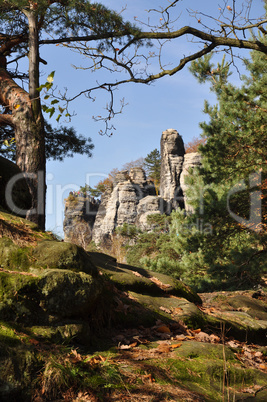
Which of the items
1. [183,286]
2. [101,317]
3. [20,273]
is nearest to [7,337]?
[20,273]

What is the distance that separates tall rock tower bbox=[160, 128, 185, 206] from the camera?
43156mm

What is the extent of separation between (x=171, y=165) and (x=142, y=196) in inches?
241

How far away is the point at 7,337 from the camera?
2613 mm

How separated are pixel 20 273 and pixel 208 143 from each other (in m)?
8.59

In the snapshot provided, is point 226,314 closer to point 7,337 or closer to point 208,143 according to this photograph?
point 7,337

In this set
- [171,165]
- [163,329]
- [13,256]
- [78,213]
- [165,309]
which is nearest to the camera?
[13,256]

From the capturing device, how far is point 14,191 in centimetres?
552

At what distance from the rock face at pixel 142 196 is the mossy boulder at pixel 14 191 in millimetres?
32629

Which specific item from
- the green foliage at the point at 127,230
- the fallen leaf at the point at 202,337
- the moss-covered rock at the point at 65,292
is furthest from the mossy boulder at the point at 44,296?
the green foliage at the point at 127,230

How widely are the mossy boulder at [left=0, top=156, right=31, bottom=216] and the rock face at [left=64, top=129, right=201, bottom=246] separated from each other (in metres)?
32.6

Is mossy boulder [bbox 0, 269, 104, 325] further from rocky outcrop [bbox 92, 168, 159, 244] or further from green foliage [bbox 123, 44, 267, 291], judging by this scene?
rocky outcrop [bbox 92, 168, 159, 244]

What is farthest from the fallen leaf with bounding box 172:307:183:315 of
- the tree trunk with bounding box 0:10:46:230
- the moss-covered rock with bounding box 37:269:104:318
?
the tree trunk with bounding box 0:10:46:230

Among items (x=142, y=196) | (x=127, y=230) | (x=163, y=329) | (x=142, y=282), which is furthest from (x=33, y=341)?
(x=142, y=196)

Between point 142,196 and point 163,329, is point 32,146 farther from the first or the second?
point 142,196
